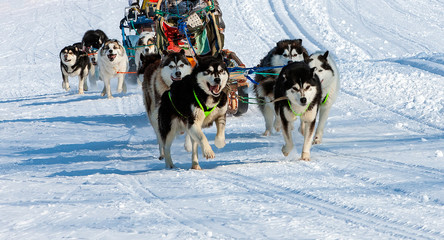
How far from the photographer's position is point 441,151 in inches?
212

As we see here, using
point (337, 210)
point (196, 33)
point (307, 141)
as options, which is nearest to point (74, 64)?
point (196, 33)

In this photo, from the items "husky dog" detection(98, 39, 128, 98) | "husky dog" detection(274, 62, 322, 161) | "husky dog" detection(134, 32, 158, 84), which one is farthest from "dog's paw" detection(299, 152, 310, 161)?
"husky dog" detection(98, 39, 128, 98)

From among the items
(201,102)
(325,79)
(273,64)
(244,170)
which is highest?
(273,64)

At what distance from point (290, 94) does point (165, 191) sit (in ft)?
5.01

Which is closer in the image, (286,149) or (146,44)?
(286,149)

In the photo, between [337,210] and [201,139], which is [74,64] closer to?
[201,139]

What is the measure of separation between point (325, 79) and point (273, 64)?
73 centimetres

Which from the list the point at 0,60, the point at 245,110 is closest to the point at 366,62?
the point at 245,110

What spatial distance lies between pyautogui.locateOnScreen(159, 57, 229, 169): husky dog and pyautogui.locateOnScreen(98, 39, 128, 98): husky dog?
5.90 metres

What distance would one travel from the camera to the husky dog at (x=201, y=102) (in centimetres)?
517

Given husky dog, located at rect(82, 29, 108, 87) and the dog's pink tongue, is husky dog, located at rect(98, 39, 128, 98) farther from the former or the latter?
the dog's pink tongue

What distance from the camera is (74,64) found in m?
12.8

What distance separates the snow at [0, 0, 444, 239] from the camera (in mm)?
3596

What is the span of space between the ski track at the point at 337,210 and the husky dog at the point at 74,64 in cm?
868
